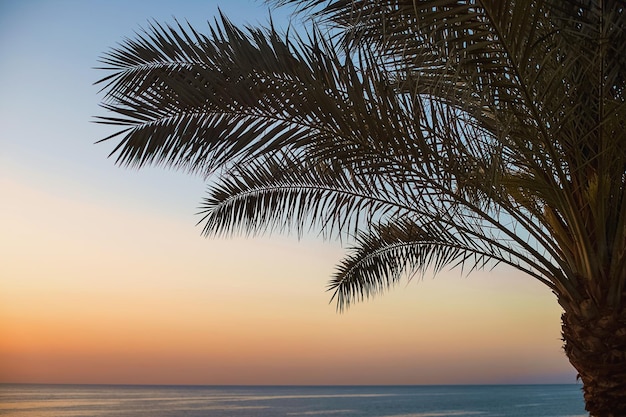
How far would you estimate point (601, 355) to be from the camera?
5.06 m

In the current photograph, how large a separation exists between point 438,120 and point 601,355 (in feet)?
7.17

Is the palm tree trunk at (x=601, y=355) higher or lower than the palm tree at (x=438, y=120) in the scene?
lower

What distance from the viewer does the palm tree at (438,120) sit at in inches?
164

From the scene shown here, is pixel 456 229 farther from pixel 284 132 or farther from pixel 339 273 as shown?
pixel 339 273

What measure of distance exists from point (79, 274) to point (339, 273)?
28708 millimetres

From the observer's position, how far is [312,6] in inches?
163

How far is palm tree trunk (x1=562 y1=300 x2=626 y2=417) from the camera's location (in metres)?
5.01

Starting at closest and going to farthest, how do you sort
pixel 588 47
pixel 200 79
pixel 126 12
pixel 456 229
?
pixel 588 47
pixel 200 79
pixel 456 229
pixel 126 12

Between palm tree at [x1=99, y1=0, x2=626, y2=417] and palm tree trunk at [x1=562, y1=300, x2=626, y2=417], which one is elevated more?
palm tree at [x1=99, y1=0, x2=626, y2=417]

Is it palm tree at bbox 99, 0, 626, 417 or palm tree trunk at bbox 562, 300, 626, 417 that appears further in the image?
palm tree trunk at bbox 562, 300, 626, 417

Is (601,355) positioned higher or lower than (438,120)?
lower

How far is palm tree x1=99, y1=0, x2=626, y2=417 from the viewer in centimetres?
417

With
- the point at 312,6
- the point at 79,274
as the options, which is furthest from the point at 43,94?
the point at 79,274

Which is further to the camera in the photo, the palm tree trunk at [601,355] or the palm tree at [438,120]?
the palm tree trunk at [601,355]
